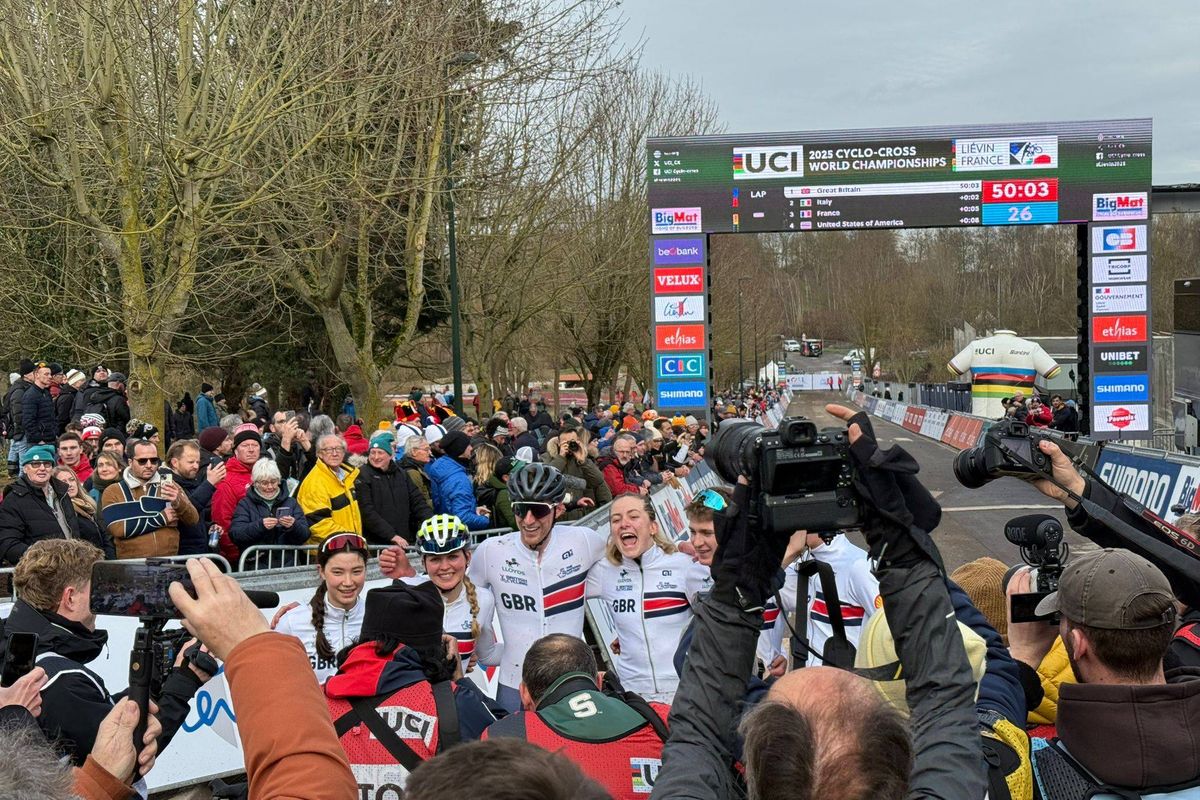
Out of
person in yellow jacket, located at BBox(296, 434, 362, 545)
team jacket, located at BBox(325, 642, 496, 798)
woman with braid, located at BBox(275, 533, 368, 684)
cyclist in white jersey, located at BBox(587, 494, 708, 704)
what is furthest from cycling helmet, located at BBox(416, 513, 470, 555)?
person in yellow jacket, located at BBox(296, 434, 362, 545)

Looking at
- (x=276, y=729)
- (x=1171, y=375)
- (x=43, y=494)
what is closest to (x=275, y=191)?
(x=43, y=494)

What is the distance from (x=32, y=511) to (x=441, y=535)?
3.52 metres

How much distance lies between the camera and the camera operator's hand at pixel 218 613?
6.68ft

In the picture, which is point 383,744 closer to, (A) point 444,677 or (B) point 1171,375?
(A) point 444,677

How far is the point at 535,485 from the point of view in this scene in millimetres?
5941

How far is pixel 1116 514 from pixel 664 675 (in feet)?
9.52

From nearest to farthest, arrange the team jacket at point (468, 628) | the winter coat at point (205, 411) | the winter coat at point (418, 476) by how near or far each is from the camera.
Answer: the team jacket at point (468, 628) < the winter coat at point (418, 476) < the winter coat at point (205, 411)

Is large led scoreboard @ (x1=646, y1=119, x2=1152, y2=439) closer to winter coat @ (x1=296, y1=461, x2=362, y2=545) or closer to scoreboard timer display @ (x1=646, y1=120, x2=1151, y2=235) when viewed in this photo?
scoreboard timer display @ (x1=646, y1=120, x2=1151, y2=235)

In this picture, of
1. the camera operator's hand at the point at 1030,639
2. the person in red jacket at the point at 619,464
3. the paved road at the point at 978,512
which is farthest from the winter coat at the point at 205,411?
the camera operator's hand at the point at 1030,639

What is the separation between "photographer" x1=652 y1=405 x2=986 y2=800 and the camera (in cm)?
223

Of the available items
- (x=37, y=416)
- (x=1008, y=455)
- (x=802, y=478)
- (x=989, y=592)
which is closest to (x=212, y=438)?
(x=37, y=416)

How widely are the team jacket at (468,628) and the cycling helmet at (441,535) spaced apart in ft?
1.15

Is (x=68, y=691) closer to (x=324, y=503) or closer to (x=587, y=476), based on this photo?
(x=324, y=503)

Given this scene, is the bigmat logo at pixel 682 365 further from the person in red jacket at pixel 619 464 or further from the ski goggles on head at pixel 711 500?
the ski goggles on head at pixel 711 500
